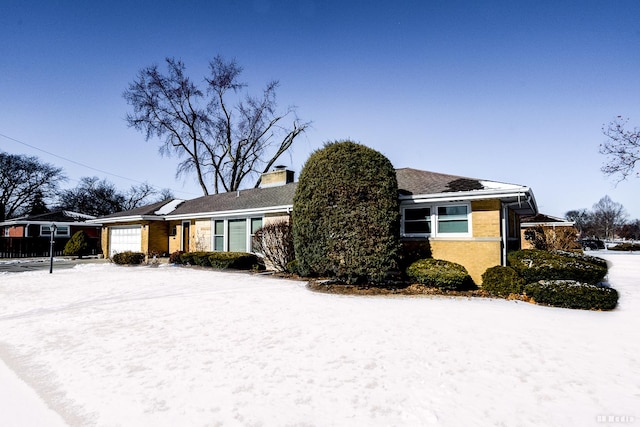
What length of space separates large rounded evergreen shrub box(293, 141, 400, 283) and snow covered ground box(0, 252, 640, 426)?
1827 mm

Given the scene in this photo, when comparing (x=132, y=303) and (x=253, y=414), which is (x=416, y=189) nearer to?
(x=132, y=303)

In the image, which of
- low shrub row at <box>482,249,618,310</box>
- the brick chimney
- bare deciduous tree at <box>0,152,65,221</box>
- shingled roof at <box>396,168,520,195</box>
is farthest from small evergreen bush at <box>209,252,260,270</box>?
bare deciduous tree at <box>0,152,65,221</box>

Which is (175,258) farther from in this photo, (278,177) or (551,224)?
(551,224)

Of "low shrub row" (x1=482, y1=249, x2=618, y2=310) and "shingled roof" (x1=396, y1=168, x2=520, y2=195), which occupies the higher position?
"shingled roof" (x1=396, y1=168, x2=520, y2=195)

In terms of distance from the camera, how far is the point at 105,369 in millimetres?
4438

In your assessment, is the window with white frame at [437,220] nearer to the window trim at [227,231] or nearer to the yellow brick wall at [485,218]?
the yellow brick wall at [485,218]

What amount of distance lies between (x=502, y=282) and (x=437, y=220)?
Result: 10.4ft

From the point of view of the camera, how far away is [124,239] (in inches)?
883

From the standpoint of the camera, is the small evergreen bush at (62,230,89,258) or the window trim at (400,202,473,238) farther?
the small evergreen bush at (62,230,89,258)

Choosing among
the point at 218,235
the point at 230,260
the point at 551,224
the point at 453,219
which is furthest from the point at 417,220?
the point at 551,224

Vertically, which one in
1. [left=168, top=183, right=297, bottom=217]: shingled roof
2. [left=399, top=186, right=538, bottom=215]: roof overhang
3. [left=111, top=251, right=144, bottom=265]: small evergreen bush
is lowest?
[left=111, top=251, right=144, bottom=265]: small evergreen bush

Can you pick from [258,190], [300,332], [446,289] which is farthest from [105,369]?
[258,190]

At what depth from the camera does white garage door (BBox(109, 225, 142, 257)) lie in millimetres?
21531

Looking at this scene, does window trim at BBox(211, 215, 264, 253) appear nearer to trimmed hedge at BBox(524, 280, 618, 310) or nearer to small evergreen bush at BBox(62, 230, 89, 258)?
trimmed hedge at BBox(524, 280, 618, 310)
